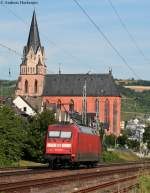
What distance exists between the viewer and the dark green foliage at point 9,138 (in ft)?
170

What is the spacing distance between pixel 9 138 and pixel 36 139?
11.4m

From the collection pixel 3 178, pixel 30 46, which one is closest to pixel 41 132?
pixel 3 178

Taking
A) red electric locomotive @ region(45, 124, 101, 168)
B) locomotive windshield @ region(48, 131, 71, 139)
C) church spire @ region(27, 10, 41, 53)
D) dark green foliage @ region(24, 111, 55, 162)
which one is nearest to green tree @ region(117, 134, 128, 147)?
church spire @ region(27, 10, 41, 53)

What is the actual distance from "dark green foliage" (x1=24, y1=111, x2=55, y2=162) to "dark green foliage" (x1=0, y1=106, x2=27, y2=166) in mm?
8527

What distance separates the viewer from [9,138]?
173 feet

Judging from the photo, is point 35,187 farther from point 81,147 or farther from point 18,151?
point 18,151

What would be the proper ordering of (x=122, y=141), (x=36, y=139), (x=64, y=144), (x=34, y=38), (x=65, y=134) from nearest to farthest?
(x=64, y=144), (x=65, y=134), (x=36, y=139), (x=122, y=141), (x=34, y=38)

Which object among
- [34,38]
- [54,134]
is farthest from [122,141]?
[54,134]

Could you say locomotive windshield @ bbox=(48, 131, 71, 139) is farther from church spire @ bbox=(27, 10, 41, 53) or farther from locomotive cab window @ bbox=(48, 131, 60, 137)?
church spire @ bbox=(27, 10, 41, 53)

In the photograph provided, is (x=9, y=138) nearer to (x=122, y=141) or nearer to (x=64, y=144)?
(x=64, y=144)

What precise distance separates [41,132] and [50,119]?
3.37 meters

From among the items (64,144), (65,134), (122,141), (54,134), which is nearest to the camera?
(64,144)

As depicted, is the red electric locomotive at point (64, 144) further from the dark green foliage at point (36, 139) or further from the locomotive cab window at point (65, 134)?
the dark green foliage at point (36, 139)

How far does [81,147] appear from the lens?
4647 cm
